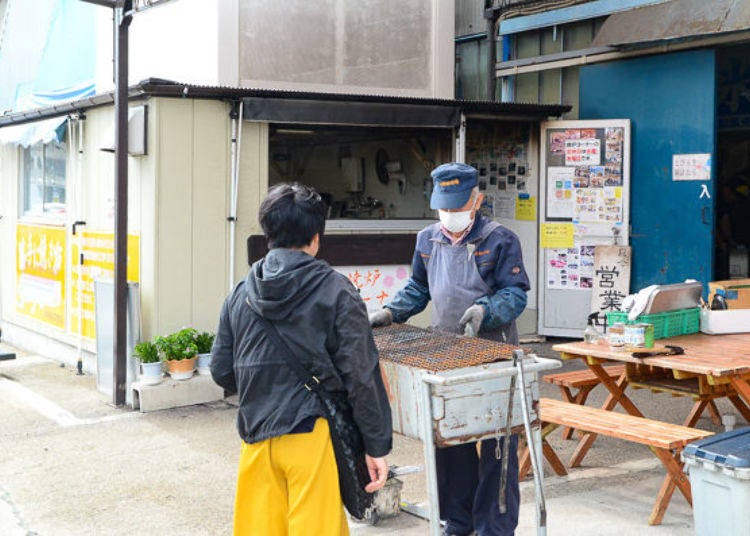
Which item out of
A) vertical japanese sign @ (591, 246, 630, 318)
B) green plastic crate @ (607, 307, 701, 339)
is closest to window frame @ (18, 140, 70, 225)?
vertical japanese sign @ (591, 246, 630, 318)

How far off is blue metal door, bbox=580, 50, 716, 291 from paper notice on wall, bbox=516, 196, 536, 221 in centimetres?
102

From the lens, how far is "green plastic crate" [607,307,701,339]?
601 cm

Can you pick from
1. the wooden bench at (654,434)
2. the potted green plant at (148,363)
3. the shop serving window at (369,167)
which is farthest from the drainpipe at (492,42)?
the wooden bench at (654,434)

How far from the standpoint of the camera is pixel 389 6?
10.7 meters

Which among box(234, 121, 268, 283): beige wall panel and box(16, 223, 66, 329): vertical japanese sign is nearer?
box(234, 121, 268, 283): beige wall panel

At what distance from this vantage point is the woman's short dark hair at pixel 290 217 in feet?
10.9

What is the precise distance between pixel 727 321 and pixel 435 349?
3.00 m

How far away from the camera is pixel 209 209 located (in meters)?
8.20

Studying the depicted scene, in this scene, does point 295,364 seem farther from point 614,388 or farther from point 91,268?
point 91,268

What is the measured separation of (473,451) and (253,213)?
4.40 meters

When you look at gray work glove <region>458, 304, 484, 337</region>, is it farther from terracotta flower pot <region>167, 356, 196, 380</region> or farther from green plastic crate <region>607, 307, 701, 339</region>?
terracotta flower pot <region>167, 356, 196, 380</region>

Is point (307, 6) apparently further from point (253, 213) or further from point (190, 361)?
point (190, 361)

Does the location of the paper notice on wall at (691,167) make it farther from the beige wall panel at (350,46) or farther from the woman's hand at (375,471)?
the woman's hand at (375,471)

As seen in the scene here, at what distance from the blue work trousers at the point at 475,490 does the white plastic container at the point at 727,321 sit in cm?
247
